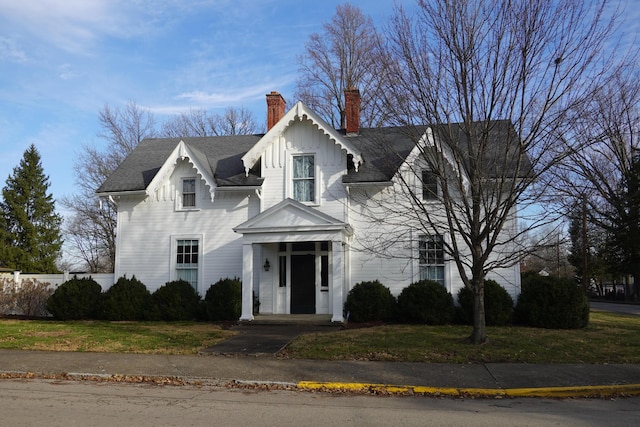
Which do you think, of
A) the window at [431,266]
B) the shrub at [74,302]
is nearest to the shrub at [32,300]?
the shrub at [74,302]

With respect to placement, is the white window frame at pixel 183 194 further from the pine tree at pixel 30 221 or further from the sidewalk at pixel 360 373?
the pine tree at pixel 30 221

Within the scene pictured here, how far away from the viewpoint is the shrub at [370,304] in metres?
16.6

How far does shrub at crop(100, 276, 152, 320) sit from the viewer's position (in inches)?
714

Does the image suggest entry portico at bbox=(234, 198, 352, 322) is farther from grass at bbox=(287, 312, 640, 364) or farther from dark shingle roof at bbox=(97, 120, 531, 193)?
grass at bbox=(287, 312, 640, 364)

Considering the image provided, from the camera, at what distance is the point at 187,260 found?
759 inches

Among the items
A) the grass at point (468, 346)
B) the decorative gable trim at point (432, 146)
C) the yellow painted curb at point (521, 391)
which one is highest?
the decorative gable trim at point (432, 146)

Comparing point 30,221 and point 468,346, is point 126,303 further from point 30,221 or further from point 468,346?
point 30,221

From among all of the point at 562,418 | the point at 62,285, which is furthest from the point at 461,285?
the point at 62,285

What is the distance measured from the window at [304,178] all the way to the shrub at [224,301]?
395cm

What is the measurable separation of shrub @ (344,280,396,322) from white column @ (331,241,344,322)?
25.8 inches

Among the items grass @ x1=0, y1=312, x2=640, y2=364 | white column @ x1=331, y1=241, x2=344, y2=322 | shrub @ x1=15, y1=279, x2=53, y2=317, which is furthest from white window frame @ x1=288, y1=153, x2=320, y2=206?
shrub @ x1=15, y1=279, x2=53, y2=317

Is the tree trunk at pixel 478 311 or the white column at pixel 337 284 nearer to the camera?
the tree trunk at pixel 478 311

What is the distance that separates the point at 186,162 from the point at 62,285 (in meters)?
6.55

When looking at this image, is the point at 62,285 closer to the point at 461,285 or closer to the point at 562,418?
the point at 461,285
